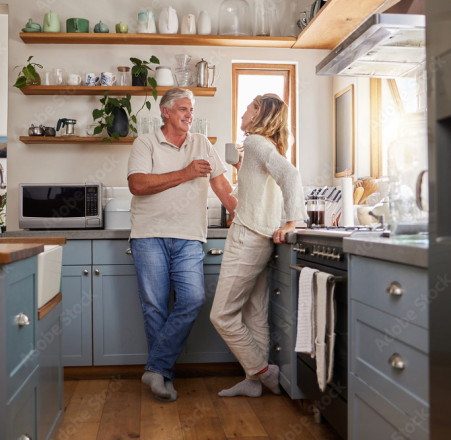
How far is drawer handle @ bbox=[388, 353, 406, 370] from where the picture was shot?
1.53 metres

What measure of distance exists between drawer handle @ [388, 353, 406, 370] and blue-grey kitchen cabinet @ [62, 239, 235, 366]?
1848 mm

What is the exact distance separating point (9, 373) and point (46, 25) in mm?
2945

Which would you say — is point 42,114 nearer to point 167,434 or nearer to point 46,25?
point 46,25

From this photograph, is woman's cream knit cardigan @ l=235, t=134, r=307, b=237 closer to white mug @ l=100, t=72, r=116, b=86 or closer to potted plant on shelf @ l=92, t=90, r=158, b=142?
potted plant on shelf @ l=92, t=90, r=158, b=142

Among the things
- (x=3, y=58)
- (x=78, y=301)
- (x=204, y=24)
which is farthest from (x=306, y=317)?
(x=3, y=58)

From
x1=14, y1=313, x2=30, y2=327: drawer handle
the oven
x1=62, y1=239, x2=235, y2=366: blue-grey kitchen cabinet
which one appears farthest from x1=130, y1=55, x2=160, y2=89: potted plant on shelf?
x1=14, y1=313, x2=30, y2=327: drawer handle

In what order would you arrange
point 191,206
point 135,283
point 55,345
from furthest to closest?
point 135,283, point 191,206, point 55,345

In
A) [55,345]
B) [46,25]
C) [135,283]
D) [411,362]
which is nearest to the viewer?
[411,362]

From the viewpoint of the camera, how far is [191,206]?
3.06 meters

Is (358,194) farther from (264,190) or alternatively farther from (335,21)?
(335,21)

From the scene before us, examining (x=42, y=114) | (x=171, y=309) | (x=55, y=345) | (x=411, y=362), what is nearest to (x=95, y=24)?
(x=42, y=114)

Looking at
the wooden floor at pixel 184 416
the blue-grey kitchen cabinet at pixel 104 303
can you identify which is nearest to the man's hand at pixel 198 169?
the blue-grey kitchen cabinet at pixel 104 303

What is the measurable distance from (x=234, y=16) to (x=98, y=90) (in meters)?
1.07

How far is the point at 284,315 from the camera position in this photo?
2760mm
